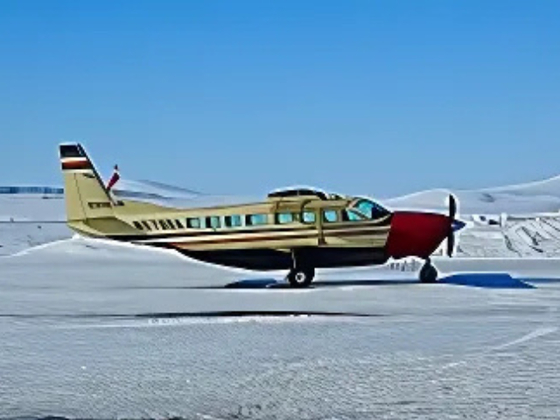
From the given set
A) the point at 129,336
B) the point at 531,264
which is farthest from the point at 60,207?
the point at 129,336

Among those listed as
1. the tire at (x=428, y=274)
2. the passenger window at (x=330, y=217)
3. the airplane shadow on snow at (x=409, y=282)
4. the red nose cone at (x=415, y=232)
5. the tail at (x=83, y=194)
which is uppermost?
the tail at (x=83, y=194)

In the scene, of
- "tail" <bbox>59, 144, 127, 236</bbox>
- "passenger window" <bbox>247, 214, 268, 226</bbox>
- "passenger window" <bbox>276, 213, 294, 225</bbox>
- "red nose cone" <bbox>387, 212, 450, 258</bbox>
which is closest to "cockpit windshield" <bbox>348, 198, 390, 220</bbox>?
"red nose cone" <bbox>387, 212, 450, 258</bbox>

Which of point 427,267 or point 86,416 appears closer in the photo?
point 86,416

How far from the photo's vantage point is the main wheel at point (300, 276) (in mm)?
23719

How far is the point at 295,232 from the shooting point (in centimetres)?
2417

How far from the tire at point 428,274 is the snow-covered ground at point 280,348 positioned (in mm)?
304

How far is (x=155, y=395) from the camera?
29.7 feet

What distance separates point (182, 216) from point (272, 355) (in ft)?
43.5

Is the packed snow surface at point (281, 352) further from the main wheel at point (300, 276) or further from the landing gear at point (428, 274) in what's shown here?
the landing gear at point (428, 274)

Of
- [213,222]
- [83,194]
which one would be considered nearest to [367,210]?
[213,222]

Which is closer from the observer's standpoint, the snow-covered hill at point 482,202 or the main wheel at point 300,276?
the main wheel at point 300,276

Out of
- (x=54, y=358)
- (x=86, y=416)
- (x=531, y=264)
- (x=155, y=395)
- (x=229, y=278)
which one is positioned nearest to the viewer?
(x=86, y=416)

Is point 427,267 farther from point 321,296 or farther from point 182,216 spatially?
point 182,216

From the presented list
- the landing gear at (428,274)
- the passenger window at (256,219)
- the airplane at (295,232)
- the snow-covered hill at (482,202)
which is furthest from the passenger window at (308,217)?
the snow-covered hill at (482,202)
